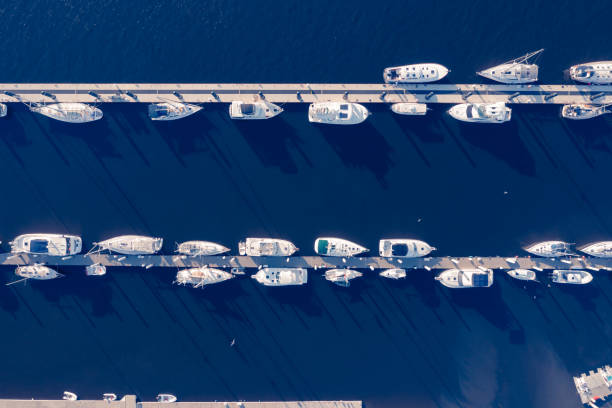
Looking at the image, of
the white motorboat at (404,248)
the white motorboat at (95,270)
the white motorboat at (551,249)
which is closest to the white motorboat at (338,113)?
the white motorboat at (404,248)

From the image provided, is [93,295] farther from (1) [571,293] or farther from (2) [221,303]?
(1) [571,293]

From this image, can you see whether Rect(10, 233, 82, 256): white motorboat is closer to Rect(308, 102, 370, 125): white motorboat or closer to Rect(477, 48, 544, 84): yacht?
Rect(308, 102, 370, 125): white motorboat

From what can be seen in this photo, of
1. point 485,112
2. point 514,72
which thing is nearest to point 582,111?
point 514,72

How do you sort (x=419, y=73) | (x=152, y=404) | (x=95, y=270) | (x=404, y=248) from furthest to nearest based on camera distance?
(x=152, y=404)
(x=95, y=270)
(x=404, y=248)
(x=419, y=73)

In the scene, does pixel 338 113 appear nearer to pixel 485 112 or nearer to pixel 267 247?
pixel 485 112

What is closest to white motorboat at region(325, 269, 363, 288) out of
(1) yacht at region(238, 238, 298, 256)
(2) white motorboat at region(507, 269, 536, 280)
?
(1) yacht at region(238, 238, 298, 256)

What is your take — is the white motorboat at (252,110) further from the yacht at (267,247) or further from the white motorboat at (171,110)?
the yacht at (267,247)
